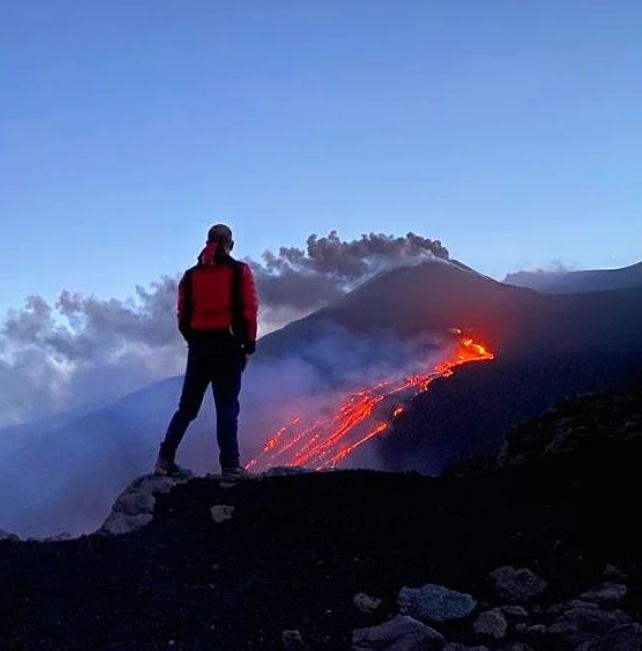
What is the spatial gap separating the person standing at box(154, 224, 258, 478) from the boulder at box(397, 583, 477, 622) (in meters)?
3.08

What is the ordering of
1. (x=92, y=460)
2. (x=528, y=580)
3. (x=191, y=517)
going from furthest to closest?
(x=92, y=460) → (x=191, y=517) → (x=528, y=580)

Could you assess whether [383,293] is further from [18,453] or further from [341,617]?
[341,617]

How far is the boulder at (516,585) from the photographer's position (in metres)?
5.02

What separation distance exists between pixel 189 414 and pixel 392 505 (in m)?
2.32

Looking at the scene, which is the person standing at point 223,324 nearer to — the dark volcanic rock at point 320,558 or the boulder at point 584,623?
the dark volcanic rock at point 320,558

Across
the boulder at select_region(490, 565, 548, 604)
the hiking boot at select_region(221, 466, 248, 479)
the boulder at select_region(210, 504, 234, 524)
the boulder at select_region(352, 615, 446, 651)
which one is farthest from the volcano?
the boulder at select_region(352, 615, 446, 651)

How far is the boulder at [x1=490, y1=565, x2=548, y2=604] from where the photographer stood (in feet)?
16.5

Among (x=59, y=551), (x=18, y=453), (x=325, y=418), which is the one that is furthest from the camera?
(x=18, y=453)

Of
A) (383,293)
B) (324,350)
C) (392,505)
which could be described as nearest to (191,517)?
(392,505)

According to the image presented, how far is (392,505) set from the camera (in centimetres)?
671

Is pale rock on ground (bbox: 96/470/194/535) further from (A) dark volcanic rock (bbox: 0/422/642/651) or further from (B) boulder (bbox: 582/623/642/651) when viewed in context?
(B) boulder (bbox: 582/623/642/651)

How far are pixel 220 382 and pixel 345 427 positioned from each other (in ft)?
48.7

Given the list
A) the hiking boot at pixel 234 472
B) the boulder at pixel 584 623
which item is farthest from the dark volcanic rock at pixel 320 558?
the hiking boot at pixel 234 472

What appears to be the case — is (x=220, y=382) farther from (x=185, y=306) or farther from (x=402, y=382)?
(x=402, y=382)
